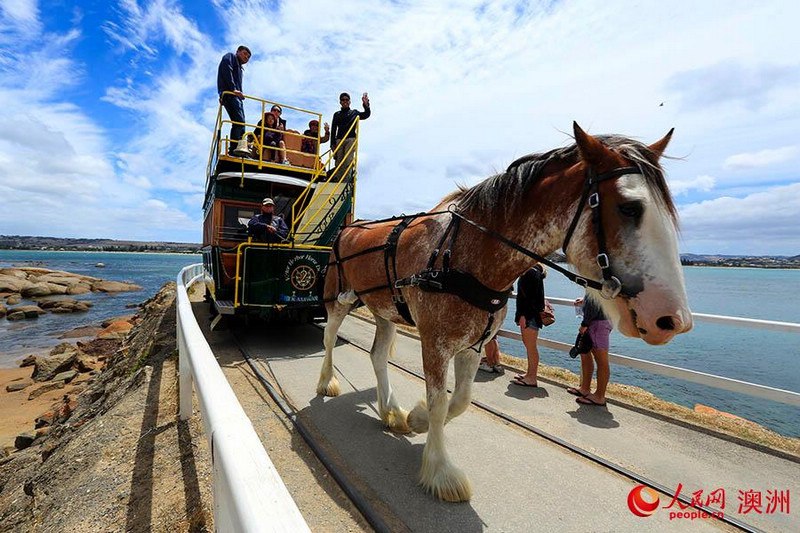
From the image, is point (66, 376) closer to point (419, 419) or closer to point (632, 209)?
point (419, 419)

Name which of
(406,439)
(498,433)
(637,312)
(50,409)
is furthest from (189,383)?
(50,409)

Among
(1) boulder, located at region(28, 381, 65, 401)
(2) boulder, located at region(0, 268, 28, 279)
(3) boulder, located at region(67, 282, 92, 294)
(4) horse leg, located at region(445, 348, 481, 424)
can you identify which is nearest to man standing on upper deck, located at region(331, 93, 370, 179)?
(4) horse leg, located at region(445, 348, 481, 424)

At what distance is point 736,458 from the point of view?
316cm

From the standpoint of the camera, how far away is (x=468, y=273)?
247cm

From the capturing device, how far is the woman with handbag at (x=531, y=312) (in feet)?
15.9

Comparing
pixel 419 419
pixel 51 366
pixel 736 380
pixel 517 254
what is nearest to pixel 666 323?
pixel 517 254

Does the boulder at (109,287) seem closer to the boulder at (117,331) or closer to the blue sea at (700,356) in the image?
the blue sea at (700,356)

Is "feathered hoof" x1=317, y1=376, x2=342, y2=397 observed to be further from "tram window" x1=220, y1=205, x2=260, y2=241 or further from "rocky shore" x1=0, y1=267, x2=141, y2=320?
"rocky shore" x1=0, y1=267, x2=141, y2=320

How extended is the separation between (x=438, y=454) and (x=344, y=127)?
7.36 m

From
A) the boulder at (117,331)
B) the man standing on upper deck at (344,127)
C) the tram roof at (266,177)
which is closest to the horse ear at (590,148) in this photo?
the man standing on upper deck at (344,127)

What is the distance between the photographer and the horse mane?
182 centimetres

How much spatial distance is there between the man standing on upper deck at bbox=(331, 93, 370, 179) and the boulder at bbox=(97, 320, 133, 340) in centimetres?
1238

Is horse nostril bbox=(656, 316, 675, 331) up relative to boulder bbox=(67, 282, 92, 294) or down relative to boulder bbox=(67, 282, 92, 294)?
up

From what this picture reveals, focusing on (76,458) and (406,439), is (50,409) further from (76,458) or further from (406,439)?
(406,439)
